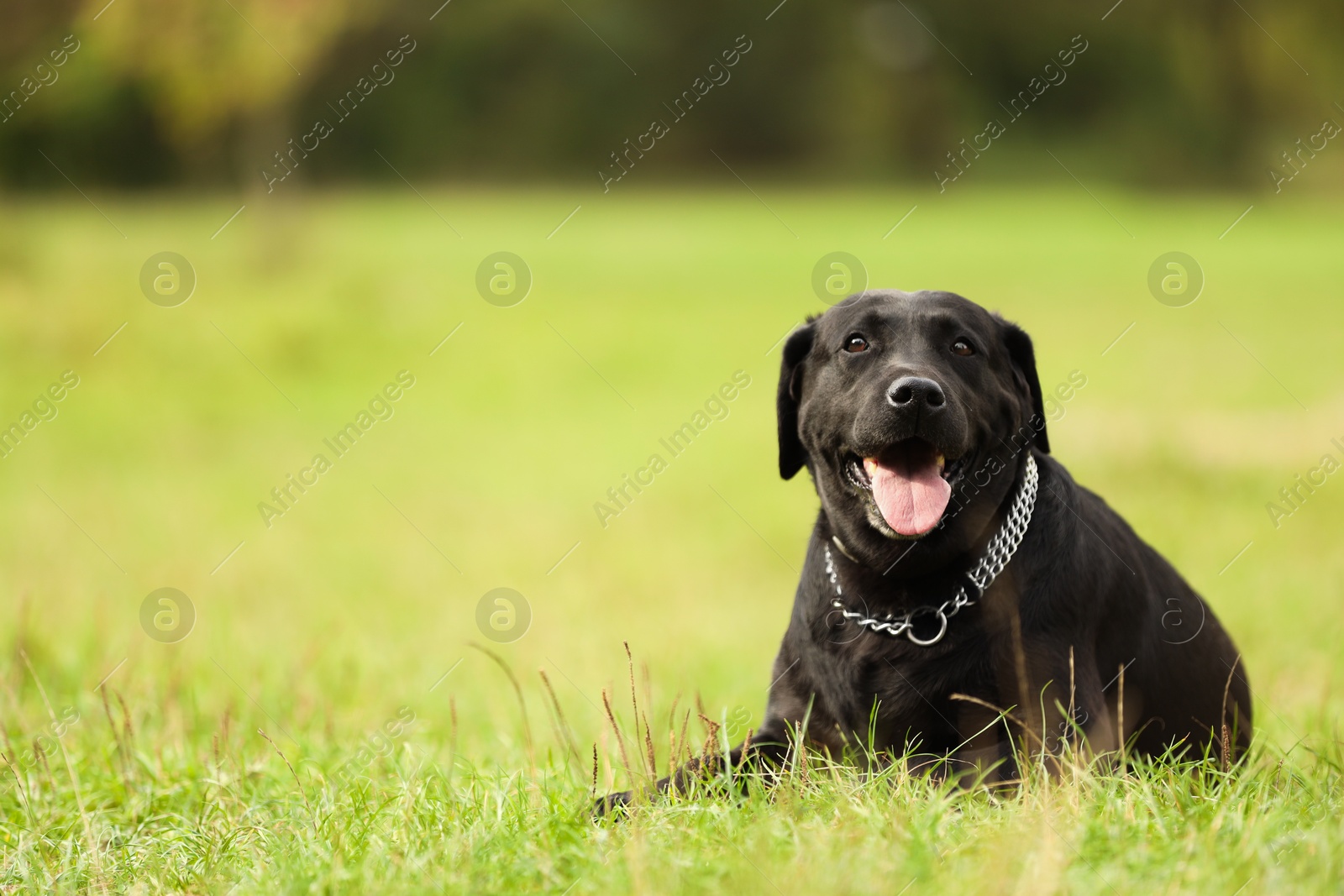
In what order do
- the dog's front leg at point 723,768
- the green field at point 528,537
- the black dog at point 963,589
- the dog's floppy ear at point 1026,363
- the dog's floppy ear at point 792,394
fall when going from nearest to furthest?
the green field at point 528,537
the dog's front leg at point 723,768
the black dog at point 963,589
the dog's floppy ear at point 1026,363
the dog's floppy ear at point 792,394

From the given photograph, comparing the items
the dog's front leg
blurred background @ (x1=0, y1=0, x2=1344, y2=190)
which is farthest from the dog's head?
blurred background @ (x1=0, y1=0, x2=1344, y2=190)

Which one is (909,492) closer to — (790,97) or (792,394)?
(792,394)

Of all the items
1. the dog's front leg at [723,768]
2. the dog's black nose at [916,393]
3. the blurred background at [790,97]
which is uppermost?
the blurred background at [790,97]

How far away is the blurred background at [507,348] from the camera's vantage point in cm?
646

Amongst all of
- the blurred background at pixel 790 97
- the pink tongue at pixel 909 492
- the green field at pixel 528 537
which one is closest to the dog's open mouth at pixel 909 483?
the pink tongue at pixel 909 492

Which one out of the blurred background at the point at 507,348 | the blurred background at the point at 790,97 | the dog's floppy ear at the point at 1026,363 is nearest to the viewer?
the dog's floppy ear at the point at 1026,363

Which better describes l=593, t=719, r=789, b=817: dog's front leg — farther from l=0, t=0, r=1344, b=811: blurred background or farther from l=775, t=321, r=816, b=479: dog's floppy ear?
l=775, t=321, r=816, b=479: dog's floppy ear

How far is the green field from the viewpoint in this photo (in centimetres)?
263

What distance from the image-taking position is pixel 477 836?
271 cm

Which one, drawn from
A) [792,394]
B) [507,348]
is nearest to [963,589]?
[792,394]

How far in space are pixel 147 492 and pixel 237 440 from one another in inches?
85.2

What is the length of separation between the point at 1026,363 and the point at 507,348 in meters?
13.9

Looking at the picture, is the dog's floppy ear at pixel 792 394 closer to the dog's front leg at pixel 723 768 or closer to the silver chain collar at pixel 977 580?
the silver chain collar at pixel 977 580

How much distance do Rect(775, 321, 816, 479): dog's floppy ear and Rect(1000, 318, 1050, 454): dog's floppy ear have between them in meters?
0.57
